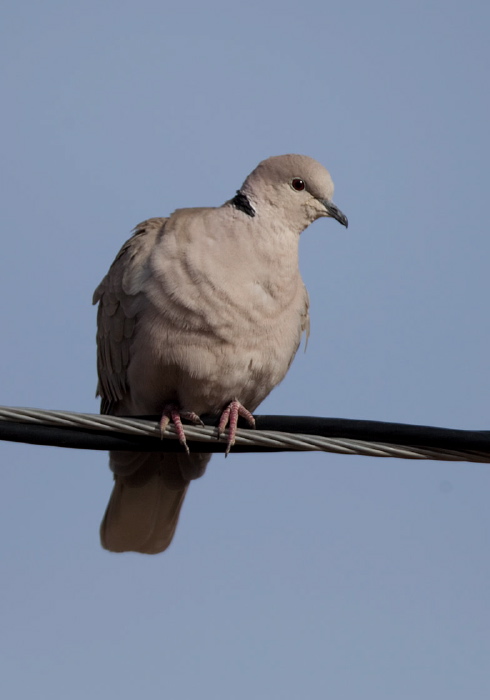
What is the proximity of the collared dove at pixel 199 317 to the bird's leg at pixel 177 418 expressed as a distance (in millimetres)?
13

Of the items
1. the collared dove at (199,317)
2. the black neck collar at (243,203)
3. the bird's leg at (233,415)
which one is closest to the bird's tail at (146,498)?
the collared dove at (199,317)

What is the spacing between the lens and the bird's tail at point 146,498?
5.38 meters

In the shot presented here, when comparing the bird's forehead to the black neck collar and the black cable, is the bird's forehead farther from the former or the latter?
the black cable

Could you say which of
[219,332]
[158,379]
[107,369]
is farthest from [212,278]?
[107,369]

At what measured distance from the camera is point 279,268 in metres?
4.85

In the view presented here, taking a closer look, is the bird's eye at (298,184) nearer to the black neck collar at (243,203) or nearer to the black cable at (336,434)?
the black neck collar at (243,203)

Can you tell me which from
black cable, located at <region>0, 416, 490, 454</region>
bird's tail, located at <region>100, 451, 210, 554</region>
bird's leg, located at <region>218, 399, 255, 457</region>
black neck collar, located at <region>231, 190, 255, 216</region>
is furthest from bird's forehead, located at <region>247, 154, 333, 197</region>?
black cable, located at <region>0, 416, 490, 454</region>

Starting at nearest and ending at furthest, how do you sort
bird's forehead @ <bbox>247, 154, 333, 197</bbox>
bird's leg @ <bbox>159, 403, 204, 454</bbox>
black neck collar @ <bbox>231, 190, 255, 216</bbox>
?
1. bird's leg @ <bbox>159, 403, 204, 454</bbox>
2. black neck collar @ <bbox>231, 190, 255, 216</bbox>
3. bird's forehead @ <bbox>247, 154, 333, 197</bbox>

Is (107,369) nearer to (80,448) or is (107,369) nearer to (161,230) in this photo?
(161,230)

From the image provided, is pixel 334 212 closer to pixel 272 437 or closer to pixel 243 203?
pixel 243 203

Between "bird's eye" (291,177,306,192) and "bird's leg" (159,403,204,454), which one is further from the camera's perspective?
"bird's eye" (291,177,306,192)

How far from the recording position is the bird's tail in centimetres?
538

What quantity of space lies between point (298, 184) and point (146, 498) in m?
1.73

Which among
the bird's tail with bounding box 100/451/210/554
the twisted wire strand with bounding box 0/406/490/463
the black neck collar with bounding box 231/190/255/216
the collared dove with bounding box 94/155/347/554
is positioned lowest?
the twisted wire strand with bounding box 0/406/490/463
